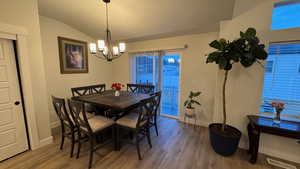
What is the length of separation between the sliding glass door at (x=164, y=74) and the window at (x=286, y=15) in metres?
1.93

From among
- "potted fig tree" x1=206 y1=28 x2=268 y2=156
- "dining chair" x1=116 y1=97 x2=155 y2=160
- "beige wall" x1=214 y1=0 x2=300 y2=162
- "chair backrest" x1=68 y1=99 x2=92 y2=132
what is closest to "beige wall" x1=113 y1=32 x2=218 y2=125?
"beige wall" x1=214 y1=0 x2=300 y2=162

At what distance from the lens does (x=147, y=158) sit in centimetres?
Answer: 202

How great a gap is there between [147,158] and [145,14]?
106 inches

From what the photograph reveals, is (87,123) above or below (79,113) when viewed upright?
below

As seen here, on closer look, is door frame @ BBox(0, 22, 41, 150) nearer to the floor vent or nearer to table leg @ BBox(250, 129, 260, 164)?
table leg @ BBox(250, 129, 260, 164)

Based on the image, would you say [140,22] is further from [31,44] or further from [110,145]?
[110,145]

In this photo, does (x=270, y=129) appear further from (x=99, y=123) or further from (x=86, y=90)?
(x=86, y=90)

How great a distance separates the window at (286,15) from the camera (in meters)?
1.90

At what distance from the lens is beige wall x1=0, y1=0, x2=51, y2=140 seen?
180 centimetres

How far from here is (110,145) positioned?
7.66 ft

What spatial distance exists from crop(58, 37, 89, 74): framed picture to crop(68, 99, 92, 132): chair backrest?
1.80m

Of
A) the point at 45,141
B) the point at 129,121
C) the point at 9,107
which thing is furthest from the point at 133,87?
the point at 9,107

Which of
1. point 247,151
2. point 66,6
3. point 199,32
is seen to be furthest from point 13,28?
point 247,151

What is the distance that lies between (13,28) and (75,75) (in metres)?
1.73
